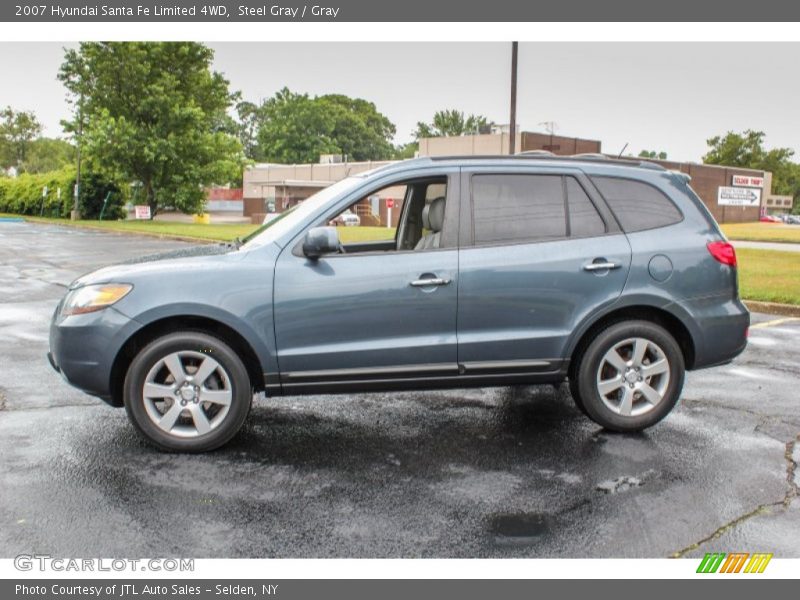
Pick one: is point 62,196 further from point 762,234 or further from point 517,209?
point 517,209

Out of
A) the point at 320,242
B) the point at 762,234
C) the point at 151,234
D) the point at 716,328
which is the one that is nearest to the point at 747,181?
the point at 762,234

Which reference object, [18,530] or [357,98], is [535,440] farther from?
[357,98]

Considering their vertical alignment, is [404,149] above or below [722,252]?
above

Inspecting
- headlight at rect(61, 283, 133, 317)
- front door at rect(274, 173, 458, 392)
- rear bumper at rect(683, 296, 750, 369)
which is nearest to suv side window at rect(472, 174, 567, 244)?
front door at rect(274, 173, 458, 392)

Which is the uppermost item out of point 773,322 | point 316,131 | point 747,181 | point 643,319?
point 316,131

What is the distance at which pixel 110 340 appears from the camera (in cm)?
477

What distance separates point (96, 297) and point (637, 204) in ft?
12.2

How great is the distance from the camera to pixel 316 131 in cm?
11162

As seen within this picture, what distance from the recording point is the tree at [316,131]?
10988 cm

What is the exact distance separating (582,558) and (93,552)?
7.30 feet

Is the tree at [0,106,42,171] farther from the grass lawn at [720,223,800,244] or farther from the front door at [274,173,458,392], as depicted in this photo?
the front door at [274,173,458,392]

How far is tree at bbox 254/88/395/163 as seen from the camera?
110m
